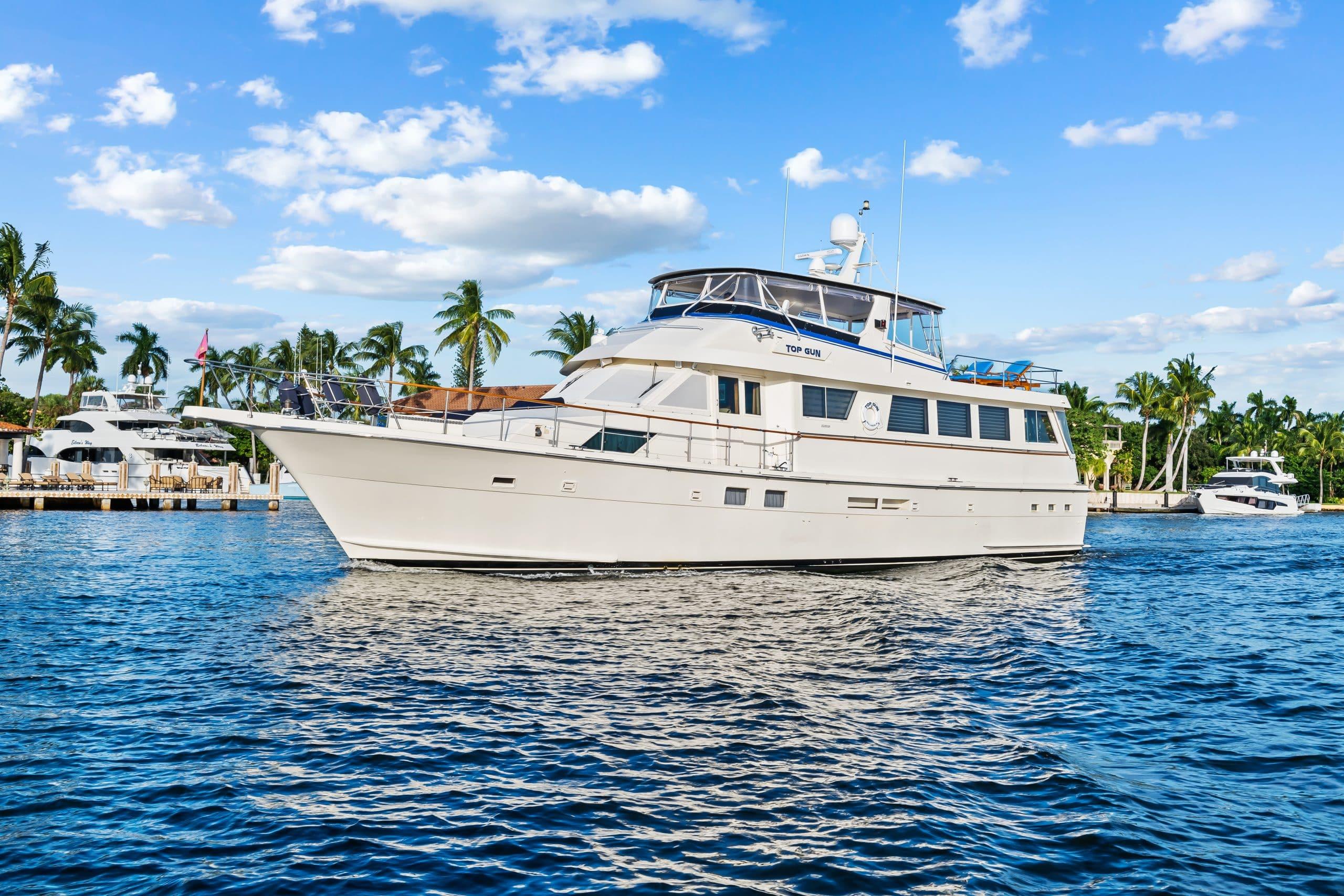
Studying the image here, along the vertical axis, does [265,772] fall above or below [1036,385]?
below

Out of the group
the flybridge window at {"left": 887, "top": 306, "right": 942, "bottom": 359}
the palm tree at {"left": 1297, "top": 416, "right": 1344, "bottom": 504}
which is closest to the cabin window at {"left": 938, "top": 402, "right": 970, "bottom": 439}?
the flybridge window at {"left": 887, "top": 306, "right": 942, "bottom": 359}

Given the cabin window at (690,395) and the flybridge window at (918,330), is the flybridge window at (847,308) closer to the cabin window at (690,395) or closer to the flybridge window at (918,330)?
the flybridge window at (918,330)

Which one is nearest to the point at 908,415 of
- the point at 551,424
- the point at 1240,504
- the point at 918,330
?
the point at 918,330

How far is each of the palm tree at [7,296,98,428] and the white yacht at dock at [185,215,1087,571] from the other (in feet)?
139

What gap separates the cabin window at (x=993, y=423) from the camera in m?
18.0

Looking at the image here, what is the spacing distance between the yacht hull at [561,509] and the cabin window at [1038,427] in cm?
413

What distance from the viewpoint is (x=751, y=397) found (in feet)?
51.1

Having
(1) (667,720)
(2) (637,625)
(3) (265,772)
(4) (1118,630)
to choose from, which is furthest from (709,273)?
(3) (265,772)

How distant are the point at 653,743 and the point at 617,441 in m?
7.61

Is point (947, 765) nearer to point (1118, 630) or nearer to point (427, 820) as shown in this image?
A: point (427, 820)

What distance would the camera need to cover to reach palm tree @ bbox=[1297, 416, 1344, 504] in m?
71.8

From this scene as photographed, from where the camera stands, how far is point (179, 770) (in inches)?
231

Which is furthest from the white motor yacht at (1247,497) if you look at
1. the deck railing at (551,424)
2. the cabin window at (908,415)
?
the deck railing at (551,424)

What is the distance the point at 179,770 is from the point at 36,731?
181 centimetres
